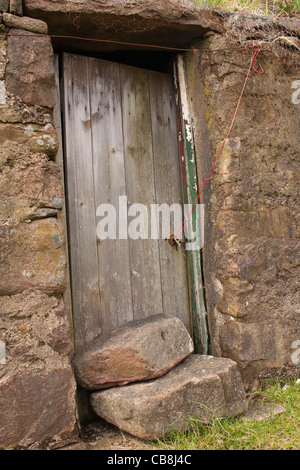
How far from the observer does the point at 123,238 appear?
2486 mm

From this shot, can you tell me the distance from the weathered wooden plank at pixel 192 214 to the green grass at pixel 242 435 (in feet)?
1.97

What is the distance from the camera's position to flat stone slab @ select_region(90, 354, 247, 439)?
6.13 ft

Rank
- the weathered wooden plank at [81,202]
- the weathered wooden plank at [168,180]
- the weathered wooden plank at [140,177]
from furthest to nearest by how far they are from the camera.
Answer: the weathered wooden plank at [168,180] → the weathered wooden plank at [140,177] → the weathered wooden plank at [81,202]

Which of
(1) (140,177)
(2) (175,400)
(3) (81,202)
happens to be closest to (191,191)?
(1) (140,177)

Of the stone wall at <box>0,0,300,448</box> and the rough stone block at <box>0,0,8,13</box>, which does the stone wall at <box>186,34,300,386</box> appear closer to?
the stone wall at <box>0,0,300,448</box>

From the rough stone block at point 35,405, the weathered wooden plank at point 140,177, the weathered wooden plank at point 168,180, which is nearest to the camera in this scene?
the rough stone block at point 35,405

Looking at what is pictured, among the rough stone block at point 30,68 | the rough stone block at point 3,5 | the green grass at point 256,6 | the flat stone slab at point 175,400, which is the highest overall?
the green grass at point 256,6

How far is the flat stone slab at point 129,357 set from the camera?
205 cm

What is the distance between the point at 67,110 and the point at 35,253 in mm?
952

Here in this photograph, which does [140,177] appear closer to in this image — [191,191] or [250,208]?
[191,191]

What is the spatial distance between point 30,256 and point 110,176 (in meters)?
0.82

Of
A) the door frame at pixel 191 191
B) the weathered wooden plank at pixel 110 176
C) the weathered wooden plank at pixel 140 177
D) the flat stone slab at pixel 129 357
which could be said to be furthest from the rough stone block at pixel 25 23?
the flat stone slab at pixel 129 357

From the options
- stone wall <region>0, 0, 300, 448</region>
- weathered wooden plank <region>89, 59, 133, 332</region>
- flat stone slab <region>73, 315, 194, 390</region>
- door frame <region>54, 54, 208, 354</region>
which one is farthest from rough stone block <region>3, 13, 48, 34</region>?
flat stone slab <region>73, 315, 194, 390</region>

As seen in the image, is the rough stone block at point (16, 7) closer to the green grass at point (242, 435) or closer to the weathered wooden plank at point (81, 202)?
the weathered wooden plank at point (81, 202)
